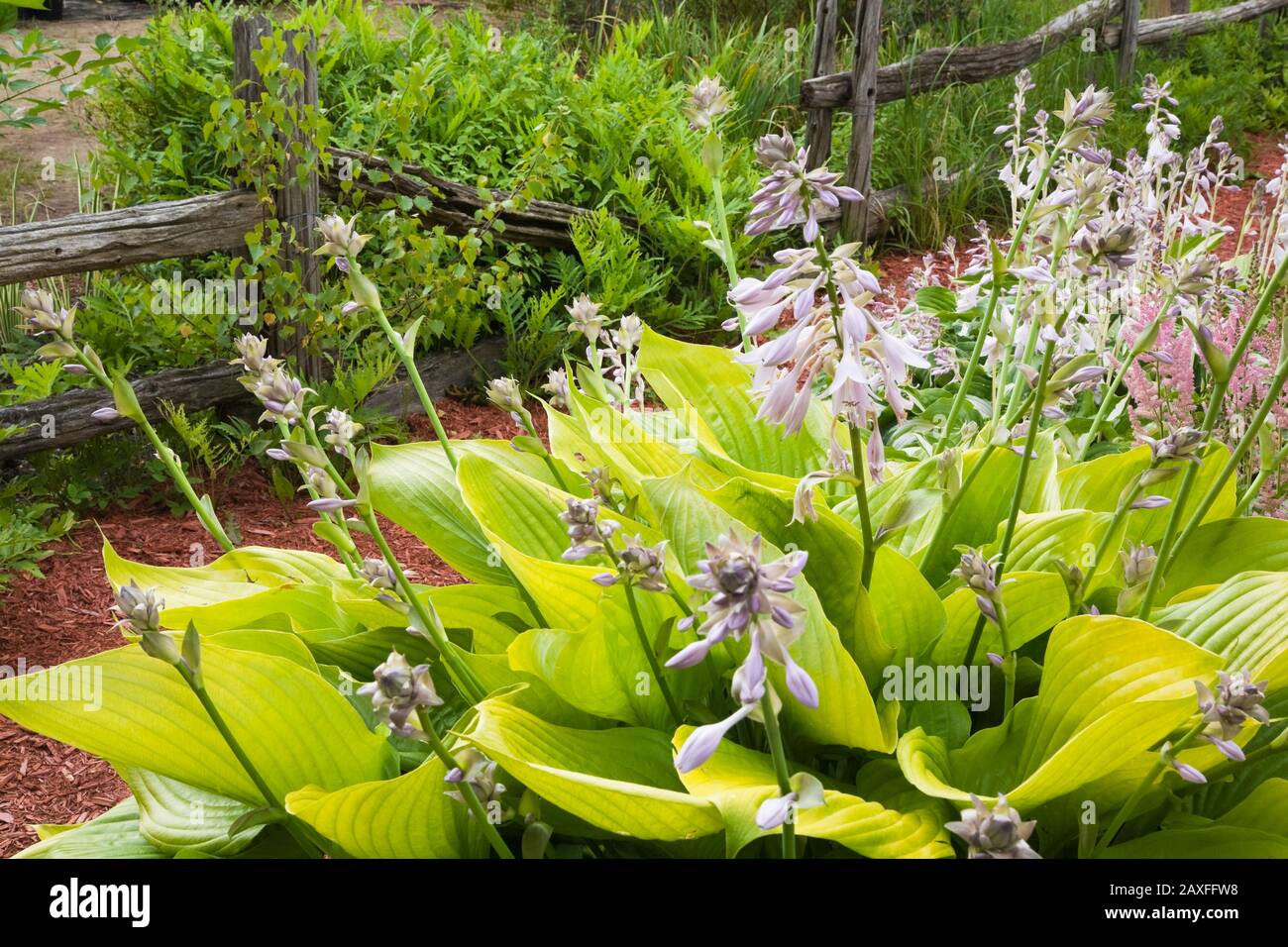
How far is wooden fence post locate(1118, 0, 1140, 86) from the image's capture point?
7.73 meters

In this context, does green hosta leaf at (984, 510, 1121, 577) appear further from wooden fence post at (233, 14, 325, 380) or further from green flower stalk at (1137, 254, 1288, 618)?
wooden fence post at (233, 14, 325, 380)

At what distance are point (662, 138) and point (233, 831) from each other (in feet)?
16.0

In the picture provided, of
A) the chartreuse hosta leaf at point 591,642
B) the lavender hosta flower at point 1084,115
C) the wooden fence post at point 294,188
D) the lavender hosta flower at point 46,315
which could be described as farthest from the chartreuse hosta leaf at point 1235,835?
the wooden fence post at point 294,188

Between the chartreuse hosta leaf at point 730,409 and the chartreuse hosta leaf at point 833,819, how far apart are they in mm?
707

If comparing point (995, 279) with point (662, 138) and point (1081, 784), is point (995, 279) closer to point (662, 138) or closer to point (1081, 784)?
point (1081, 784)

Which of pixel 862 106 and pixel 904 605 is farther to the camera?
pixel 862 106

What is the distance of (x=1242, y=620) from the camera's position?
122cm

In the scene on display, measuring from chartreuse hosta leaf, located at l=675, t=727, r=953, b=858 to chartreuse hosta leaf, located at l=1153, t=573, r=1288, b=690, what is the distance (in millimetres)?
378

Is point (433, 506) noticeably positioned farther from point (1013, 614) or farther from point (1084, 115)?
point (1084, 115)

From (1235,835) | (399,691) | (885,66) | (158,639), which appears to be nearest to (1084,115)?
(1235,835)

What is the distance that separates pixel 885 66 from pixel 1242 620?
5606 millimetres

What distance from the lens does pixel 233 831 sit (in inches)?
42.4

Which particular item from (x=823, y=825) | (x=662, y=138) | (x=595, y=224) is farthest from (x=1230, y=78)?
(x=823, y=825)

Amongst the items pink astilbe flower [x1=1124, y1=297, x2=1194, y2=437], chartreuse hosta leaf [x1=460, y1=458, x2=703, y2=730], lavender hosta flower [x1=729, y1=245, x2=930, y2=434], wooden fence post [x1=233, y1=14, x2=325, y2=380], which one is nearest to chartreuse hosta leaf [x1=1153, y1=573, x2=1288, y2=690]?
lavender hosta flower [x1=729, y1=245, x2=930, y2=434]
